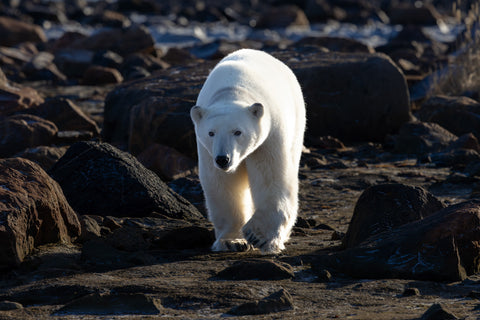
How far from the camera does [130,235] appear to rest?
566 cm

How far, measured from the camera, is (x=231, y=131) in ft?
17.3

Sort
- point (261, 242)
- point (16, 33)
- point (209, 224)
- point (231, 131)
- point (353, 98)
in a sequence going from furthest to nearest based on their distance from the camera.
→ point (16, 33), point (353, 98), point (209, 224), point (261, 242), point (231, 131)

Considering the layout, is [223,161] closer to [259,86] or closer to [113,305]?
[259,86]

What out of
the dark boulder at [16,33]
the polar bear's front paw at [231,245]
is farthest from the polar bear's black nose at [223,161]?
the dark boulder at [16,33]

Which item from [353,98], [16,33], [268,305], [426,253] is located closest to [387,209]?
[426,253]

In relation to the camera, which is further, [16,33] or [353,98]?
[16,33]

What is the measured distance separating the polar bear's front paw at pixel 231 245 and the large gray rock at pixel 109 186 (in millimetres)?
1209

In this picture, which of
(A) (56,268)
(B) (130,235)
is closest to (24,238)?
(A) (56,268)

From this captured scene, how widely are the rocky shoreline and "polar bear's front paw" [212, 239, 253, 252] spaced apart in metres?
0.10

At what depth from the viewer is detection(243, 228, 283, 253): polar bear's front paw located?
561cm

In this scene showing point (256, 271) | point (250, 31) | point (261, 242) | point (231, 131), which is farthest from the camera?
point (250, 31)

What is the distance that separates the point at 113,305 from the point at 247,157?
194 cm

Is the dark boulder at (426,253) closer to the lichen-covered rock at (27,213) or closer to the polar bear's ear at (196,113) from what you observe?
the polar bear's ear at (196,113)

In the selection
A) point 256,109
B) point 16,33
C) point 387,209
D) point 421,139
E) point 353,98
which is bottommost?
point 16,33
